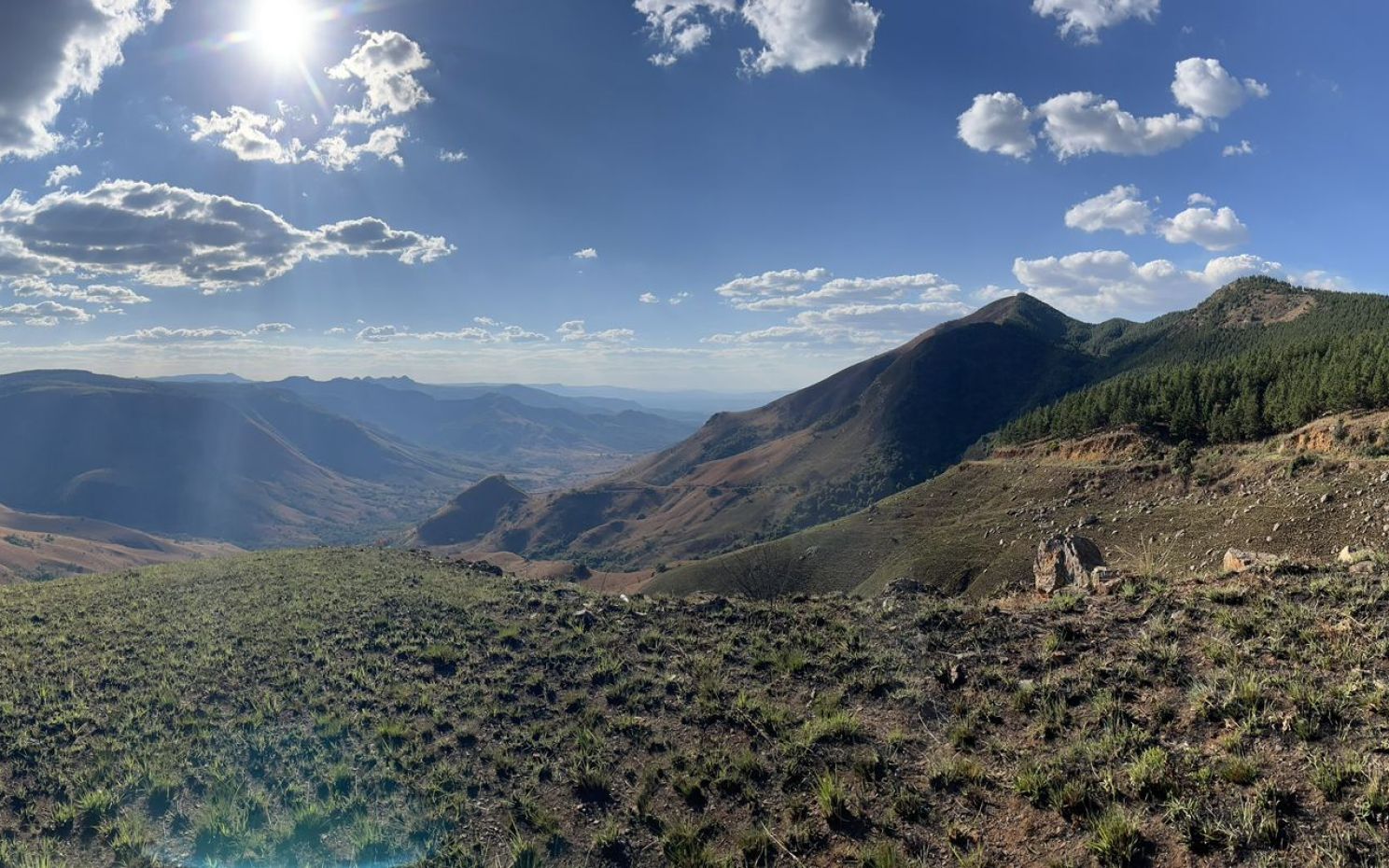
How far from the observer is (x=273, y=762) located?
12.6 metres

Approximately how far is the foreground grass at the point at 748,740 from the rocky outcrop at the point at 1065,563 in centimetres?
741

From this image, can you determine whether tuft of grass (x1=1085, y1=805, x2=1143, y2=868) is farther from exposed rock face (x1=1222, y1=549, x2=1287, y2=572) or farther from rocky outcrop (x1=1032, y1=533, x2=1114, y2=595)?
rocky outcrop (x1=1032, y1=533, x2=1114, y2=595)

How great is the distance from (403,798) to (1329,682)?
15.3 meters

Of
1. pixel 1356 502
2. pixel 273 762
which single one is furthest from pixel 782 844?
pixel 1356 502

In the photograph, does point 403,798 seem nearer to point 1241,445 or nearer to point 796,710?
point 796,710

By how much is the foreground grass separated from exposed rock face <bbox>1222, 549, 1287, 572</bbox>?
→ 1.37 meters

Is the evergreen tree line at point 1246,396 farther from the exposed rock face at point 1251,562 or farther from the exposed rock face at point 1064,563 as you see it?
the exposed rock face at point 1251,562

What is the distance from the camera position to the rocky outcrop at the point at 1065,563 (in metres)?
22.2

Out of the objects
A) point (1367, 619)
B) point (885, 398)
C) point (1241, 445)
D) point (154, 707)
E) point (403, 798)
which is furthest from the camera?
point (885, 398)

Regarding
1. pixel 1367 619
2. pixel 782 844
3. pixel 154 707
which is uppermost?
pixel 1367 619

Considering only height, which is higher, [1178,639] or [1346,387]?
[1346,387]

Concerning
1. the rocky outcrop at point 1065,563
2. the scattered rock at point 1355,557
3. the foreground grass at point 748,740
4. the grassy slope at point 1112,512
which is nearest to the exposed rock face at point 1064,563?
the rocky outcrop at point 1065,563

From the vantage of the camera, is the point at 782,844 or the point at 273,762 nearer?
the point at 782,844

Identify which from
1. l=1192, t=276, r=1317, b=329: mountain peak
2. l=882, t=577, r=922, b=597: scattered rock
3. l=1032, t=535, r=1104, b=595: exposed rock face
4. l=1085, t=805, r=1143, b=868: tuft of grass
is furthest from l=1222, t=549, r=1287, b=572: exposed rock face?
l=1192, t=276, r=1317, b=329: mountain peak
